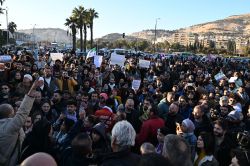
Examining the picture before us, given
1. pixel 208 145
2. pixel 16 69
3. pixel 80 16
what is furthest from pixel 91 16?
pixel 208 145

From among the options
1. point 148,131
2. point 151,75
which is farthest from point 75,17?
point 148,131

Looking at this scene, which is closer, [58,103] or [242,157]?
[242,157]

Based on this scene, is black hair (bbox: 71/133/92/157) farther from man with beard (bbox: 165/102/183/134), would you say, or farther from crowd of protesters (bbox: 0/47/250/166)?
man with beard (bbox: 165/102/183/134)

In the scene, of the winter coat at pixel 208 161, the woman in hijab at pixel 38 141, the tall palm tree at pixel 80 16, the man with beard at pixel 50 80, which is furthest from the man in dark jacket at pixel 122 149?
the tall palm tree at pixel 80 16

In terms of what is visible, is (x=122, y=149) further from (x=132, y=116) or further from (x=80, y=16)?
(x=80, y=16)

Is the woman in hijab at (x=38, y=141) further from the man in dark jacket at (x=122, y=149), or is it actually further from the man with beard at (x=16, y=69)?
the man with beard at (x=16, y=69)

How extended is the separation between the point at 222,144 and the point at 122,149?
2042 mm

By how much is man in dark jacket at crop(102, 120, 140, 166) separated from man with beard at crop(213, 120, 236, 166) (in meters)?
1.74

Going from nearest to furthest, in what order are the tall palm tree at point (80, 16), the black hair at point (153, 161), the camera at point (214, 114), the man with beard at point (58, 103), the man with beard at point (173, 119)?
the black hair at point (153, 161) → the man with beard at point (173, 119) → the camera at point (214, 114) → the man with beard at point (58, 103) → the tall palm tree at point (80, 16)

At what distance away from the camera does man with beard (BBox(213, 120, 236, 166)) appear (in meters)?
5.25

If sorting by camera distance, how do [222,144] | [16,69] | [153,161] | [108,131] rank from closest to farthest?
[153,161] → [222,144] → [108,131] → [16,69]

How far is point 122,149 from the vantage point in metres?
3.88

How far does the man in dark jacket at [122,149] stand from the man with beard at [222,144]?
174 cm

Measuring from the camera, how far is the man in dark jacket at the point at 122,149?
3693 millimetres
